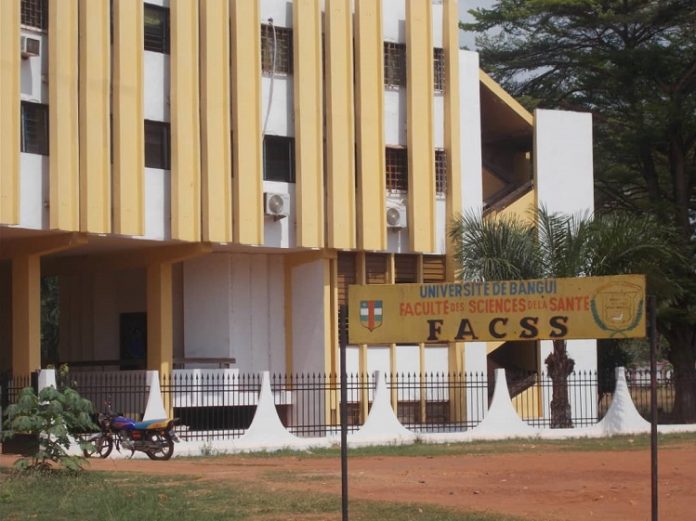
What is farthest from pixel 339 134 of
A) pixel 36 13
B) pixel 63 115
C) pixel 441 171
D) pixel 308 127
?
pixel 36 13

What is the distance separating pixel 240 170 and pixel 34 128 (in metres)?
4.48

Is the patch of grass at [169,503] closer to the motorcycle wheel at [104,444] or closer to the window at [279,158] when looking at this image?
the motorcycle wheel at [104,444]

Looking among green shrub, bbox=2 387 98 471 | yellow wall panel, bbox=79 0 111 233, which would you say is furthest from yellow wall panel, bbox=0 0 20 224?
green shrub, bbox=2 387 98 471

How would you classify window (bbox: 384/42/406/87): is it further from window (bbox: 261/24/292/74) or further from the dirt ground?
the dirt ground

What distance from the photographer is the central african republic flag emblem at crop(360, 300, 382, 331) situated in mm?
13438

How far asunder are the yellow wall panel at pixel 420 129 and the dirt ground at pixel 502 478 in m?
8.90

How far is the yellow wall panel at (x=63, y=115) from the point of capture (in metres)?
25.4

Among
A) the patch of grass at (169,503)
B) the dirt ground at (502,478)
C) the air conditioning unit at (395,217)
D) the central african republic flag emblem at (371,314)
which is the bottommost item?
the dirt ground at (502,478)

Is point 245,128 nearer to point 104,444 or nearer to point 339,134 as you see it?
point 339,134

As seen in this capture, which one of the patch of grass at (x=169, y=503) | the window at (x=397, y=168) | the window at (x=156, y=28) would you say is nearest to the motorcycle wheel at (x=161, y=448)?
the patch of grass at (x=169, y=503)

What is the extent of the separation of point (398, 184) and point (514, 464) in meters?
11.6

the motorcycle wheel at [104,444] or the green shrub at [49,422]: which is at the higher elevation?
the green shrub at [49,422]

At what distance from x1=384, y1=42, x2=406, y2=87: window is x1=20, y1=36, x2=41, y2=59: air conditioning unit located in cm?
888

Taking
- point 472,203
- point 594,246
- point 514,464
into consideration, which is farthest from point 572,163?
point 514,464
